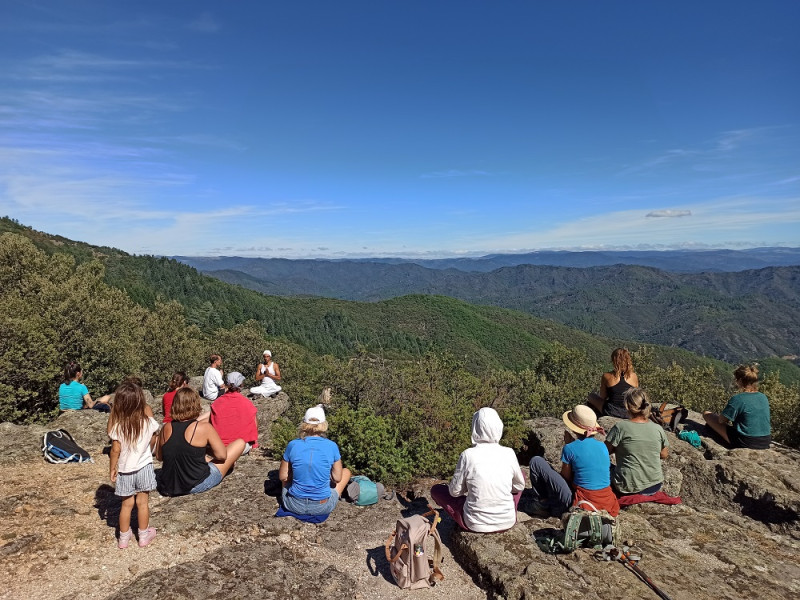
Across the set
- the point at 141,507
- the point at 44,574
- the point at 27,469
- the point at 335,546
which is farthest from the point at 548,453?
the point at 27,469

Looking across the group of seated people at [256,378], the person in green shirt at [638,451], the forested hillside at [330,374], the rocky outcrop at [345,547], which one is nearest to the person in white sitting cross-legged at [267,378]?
the group of seated people at [256,378]

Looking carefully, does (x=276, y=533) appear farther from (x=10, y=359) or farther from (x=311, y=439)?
(x=10, y=359)

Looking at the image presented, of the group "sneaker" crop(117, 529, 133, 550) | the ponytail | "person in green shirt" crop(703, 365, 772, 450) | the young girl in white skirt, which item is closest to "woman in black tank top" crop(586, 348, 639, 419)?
"person in green shirt" crop(703, 365, 772, 450)

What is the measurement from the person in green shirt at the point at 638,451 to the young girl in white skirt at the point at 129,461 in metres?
6.93

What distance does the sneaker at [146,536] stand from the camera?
214 inches

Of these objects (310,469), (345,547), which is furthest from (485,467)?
(310,469)

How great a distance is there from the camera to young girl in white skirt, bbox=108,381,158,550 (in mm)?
5426

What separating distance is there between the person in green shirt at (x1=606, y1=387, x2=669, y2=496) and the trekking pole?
58.1 inches

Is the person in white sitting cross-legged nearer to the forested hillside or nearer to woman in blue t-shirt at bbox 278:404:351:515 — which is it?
the forested hillside

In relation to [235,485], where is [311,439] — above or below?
above

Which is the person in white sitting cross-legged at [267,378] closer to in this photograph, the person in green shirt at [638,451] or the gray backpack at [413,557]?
the gray backpack at [413,557]

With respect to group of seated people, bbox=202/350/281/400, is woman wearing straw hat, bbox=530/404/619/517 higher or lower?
higher

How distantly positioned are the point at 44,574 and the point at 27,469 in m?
3.85

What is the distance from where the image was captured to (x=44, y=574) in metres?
4.88
